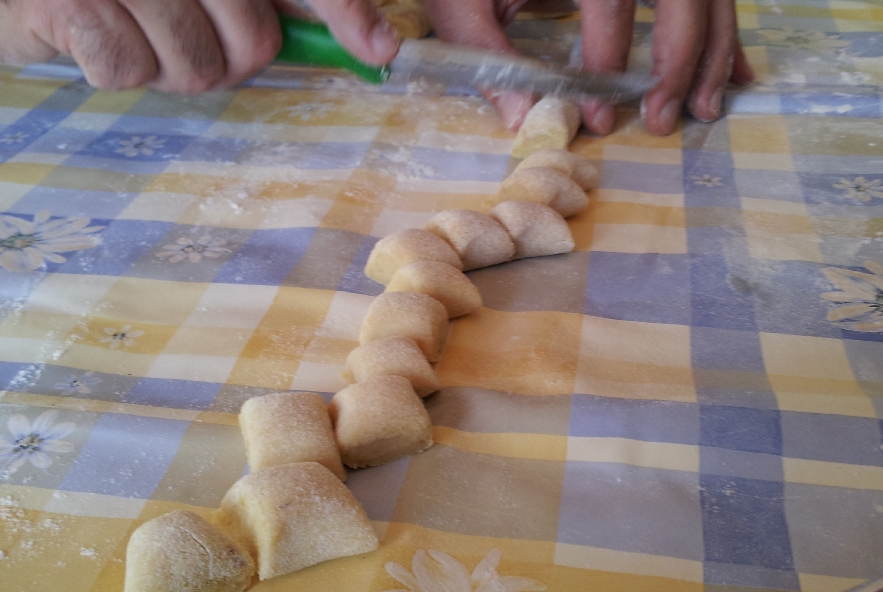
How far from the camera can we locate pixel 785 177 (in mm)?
1445

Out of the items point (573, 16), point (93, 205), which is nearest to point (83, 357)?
point (93, 205)

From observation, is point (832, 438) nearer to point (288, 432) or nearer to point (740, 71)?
point (288, 432)

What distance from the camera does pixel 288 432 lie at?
87 cm

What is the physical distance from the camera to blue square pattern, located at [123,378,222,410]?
3.30ft

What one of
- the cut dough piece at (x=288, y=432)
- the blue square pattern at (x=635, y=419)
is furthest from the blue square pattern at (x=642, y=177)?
the cut dough piece at (x=288, y=432)

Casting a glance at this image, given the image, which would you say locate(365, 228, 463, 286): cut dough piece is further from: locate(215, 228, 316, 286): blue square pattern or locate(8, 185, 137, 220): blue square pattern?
locate(8, 185, 137, 220): blue square pattern

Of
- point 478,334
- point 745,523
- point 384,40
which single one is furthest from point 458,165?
point 745,523

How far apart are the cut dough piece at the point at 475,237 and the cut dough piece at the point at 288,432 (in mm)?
393

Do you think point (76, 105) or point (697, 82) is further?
point (76, 105)

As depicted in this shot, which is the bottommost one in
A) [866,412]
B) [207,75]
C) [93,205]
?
[866,412]

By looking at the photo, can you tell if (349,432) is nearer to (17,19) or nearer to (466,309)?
(466,309)

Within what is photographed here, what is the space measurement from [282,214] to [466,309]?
1.49ft

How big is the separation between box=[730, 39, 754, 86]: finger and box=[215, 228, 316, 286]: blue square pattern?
3.53 ft

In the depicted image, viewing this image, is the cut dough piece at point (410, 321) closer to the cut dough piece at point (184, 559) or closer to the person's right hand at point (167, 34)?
the cut dough piece at point (184, 559)
